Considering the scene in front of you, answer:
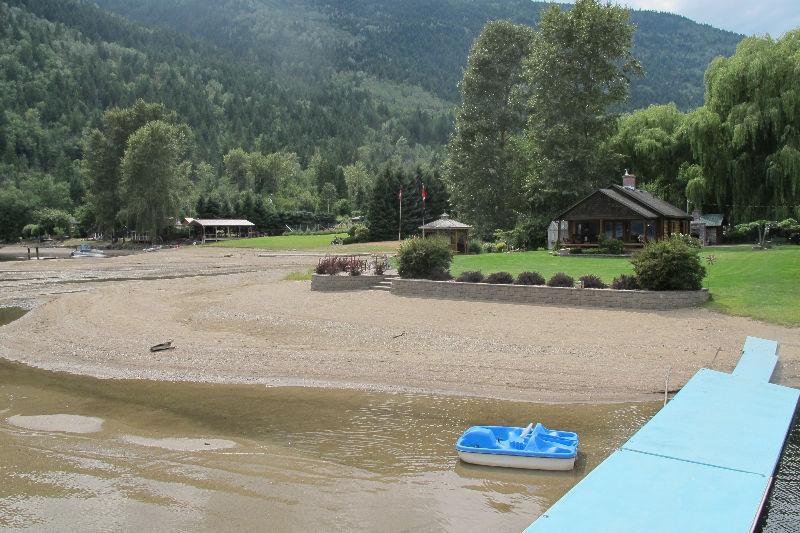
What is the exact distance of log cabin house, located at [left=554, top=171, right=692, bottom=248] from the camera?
4166 centimetres

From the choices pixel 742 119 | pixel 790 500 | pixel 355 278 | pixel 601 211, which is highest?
pixel 742 119

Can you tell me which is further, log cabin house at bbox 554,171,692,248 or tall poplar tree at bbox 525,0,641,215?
A: tall poplar tree at bbox 525,0,641,215

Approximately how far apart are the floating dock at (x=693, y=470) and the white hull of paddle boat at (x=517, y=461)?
63 centimetres

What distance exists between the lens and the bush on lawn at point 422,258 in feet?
87.3

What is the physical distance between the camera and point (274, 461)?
985cm

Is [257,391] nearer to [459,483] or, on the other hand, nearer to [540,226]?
[459,483]

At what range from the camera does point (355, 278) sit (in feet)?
92.3

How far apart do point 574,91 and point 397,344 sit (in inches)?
1507

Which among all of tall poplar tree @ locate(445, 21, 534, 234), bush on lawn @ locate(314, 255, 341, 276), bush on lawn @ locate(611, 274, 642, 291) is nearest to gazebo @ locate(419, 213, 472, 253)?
tall poplar tree @ locate(445, 21, 534, 234)

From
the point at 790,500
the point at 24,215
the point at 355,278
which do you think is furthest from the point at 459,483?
the point at 24,215

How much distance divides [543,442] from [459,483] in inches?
59.7

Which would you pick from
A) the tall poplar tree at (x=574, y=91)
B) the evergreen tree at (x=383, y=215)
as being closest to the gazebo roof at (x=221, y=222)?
the evergreen tree at (x=383, y=215)

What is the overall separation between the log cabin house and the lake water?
31.5 meters

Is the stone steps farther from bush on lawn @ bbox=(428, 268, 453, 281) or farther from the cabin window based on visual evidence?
the cabin window
